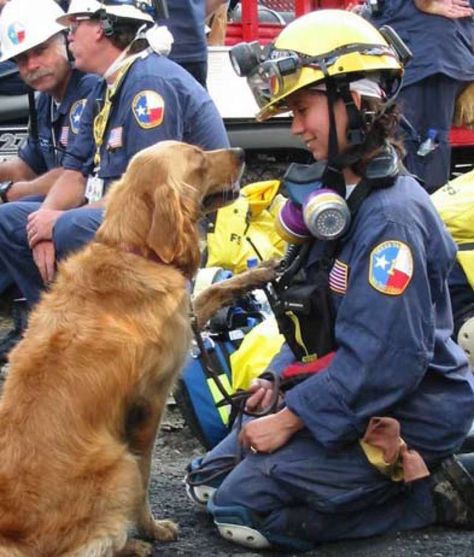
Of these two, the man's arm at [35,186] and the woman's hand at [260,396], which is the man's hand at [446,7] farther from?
the woman's hand at [260,396]

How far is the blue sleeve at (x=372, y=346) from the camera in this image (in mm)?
3982

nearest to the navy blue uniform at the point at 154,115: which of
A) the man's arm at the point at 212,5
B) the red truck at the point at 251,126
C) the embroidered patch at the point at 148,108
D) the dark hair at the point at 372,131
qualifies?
the embroidered patch at the point at 148,108

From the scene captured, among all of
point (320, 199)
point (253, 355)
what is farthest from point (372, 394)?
point (253, 355)

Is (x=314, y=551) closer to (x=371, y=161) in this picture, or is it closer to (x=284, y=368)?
(x=284, y=368)

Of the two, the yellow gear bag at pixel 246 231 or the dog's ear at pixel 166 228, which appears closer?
the dog's ear at pixel 166 228

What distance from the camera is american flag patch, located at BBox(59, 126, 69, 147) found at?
678cm

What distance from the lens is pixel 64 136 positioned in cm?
683

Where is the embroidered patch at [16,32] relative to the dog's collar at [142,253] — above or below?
above

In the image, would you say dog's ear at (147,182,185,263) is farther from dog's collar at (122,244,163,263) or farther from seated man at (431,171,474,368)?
seated man at (431,171,474,368)

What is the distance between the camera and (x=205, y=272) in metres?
6.23

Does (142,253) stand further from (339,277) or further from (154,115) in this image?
(154,115)

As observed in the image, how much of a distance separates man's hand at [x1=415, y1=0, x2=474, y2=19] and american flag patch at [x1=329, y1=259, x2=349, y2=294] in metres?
3.60

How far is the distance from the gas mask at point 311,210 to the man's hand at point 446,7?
131 inches

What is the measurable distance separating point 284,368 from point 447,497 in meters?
0.76
